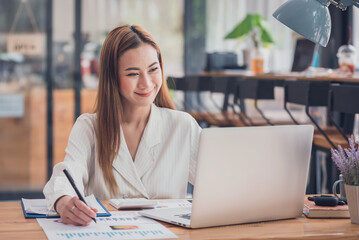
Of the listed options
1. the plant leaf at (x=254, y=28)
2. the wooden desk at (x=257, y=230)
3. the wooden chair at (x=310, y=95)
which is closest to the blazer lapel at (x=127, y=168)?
the wooden desk at (x=257, y=230)

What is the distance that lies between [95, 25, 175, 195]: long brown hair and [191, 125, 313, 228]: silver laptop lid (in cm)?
59

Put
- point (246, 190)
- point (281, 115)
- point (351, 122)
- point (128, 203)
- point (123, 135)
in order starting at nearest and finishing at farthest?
point (246, 190) → point (128, 203) → point (123, 135) → point (351, 122) → point (281, 115)

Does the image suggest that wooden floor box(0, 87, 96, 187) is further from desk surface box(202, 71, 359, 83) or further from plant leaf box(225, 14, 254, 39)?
plant leaf box(225, 14, 254, 39)

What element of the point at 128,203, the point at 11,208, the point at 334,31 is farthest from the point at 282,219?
the point at 334,31

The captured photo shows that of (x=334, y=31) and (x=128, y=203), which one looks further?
(x=334, y=31)

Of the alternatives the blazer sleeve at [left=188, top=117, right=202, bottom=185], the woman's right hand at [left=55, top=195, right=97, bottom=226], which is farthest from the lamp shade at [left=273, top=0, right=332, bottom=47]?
the woman's right hand at [left=55, top=195, right=97, bottom=226]

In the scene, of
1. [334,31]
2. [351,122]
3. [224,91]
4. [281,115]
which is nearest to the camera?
[351,122]

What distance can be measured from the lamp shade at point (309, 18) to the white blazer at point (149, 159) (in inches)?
23.1

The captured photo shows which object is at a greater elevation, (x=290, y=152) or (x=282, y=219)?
(x=290, y=152)

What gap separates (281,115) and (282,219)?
4549 mm

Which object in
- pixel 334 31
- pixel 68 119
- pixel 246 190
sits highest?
pixel 334 31

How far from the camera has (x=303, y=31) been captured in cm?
190

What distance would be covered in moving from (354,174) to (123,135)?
2.68 ft

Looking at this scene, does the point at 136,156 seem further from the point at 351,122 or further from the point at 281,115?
the point at 281,115
